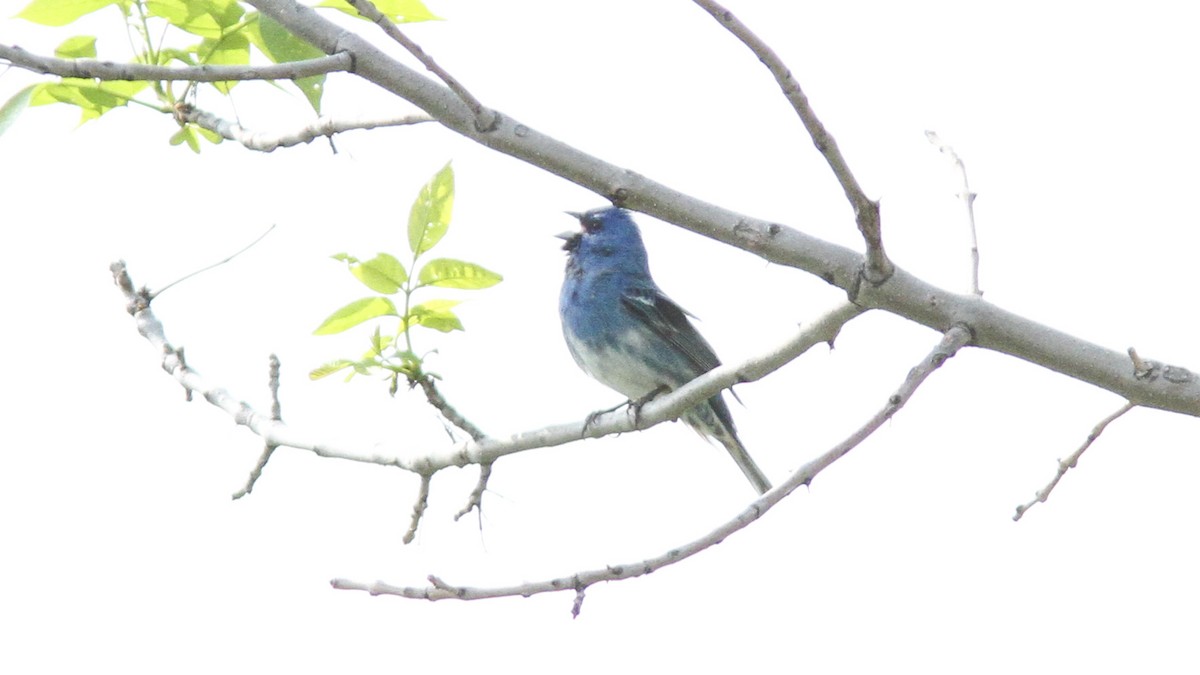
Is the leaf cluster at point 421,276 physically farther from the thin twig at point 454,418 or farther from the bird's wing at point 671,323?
the bird's wing at point 671,323

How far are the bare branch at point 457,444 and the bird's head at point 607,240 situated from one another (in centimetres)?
326

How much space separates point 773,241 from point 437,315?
1437 mm

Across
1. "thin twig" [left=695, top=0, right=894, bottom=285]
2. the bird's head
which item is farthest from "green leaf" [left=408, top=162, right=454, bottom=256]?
the bird's head

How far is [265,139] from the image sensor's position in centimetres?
394

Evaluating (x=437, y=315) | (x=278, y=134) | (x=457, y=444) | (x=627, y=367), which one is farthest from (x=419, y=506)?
(x=627, y=367)

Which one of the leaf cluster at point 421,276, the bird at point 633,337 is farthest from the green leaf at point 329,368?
the bird at point 633,337

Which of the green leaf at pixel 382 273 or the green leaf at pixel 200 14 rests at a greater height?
the green leaf at pixel 200 14

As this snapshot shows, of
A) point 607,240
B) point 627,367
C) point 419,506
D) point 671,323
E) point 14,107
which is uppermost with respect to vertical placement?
point 607,240

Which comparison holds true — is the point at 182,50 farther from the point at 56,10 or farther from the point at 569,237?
the point at 569,237

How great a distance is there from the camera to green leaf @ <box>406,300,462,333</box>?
14.1 ft

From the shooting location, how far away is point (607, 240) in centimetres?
784

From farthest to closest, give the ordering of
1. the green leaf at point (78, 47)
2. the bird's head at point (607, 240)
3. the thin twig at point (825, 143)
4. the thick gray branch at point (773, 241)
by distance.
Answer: the bird's head at point (607, 240)
the green leaf at point (78, 47)
the thick gray branch at point (773, 241)
the thin twig at point (825, 143)

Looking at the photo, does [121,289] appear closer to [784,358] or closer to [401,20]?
[401,20]

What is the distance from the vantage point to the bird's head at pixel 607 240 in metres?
7.76
